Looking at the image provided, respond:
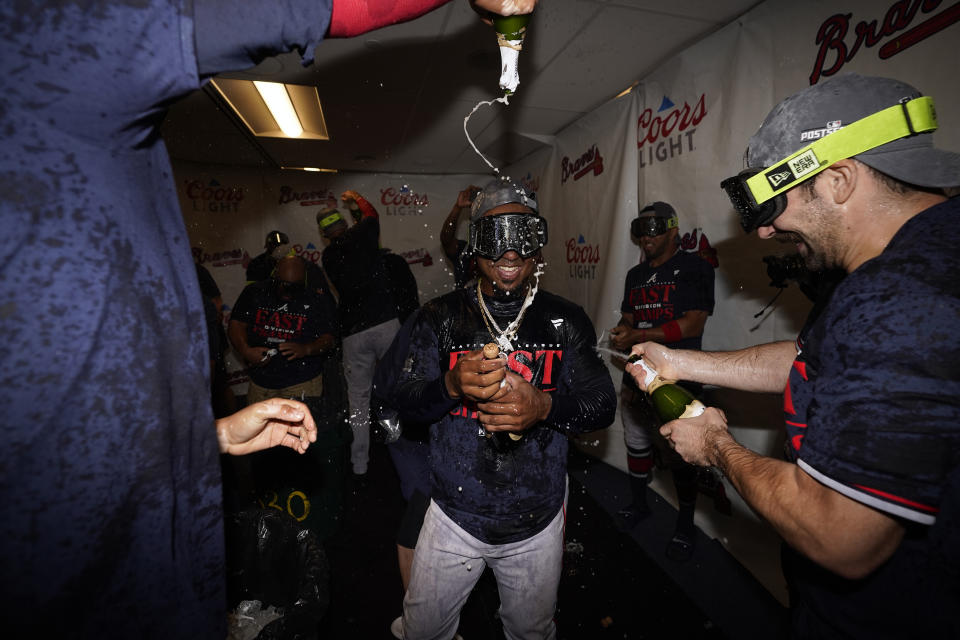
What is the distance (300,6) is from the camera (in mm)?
892

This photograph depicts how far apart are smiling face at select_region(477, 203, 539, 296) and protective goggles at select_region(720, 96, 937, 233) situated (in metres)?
1.26

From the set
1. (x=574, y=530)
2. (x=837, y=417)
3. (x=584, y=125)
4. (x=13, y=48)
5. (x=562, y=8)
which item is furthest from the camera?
(x=584, y=125)

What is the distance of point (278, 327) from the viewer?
490 centimetres

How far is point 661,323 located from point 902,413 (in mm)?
3699

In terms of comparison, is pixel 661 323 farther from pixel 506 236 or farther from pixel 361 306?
pixel 361 306

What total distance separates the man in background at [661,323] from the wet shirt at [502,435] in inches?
79.3

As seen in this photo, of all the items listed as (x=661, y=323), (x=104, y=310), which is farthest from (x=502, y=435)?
(x=661, y=323)

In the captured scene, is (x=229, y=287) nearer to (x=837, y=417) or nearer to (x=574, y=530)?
(x=574, y=530)

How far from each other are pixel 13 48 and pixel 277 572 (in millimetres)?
2821

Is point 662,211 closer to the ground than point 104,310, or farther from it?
farther from it

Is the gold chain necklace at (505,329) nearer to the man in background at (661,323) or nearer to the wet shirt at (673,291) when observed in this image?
the man in background at (661,323)

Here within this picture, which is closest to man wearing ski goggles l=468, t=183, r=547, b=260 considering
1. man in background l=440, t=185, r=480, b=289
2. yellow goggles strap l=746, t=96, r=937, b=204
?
man in background l=440, t=185, r=480, b=289

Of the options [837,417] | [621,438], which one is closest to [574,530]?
[621,438]

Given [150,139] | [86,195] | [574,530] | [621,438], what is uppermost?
[150,139]
